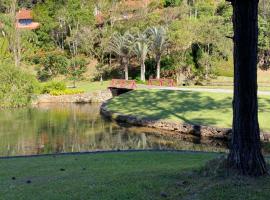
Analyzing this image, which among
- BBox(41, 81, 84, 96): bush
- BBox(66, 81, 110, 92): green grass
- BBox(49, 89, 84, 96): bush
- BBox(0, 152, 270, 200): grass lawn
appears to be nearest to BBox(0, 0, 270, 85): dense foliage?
BBox(66, 81, 110, 92): green grass

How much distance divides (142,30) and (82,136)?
30.9 metres

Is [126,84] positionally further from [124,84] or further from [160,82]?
[160,82]

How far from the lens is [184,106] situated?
30.9 metres

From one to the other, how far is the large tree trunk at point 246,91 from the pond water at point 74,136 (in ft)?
42.0

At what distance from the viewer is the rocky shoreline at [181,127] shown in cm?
2309

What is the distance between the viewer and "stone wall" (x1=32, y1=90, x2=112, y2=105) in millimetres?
44500

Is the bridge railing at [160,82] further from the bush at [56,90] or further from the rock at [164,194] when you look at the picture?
the rock at [164,194]

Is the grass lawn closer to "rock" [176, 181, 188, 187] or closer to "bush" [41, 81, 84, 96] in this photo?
"rock" [176, 181, 188, 187]

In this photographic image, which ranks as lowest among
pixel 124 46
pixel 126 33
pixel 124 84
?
pixel 124 84

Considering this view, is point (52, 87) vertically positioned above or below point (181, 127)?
above

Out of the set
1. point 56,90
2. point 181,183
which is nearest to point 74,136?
point 181,183

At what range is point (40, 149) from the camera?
68.3 feet

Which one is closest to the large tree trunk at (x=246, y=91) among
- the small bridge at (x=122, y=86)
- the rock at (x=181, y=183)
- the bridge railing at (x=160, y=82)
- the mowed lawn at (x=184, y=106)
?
the rock at (x=181, y=183)

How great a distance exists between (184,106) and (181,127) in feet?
17.1
